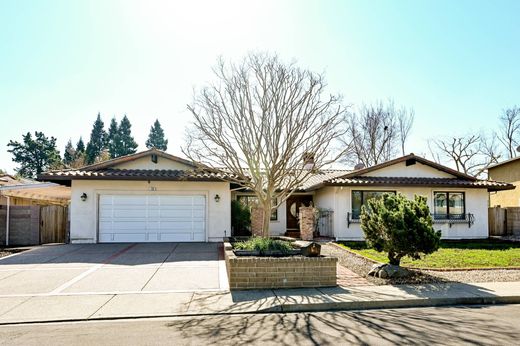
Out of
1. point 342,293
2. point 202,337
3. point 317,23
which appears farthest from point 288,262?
point 317,23

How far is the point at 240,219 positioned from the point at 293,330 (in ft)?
41.1

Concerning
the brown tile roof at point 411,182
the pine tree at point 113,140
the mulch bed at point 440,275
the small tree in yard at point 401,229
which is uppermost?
the pine tree at point 113,140

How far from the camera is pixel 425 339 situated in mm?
5324

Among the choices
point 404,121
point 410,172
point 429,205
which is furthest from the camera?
point 404,121

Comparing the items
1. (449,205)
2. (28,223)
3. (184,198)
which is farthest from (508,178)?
(28,223)

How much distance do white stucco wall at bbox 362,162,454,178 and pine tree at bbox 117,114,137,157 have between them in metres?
45.6

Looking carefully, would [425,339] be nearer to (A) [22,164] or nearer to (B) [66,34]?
(B) [66,34]

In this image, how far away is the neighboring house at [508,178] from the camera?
23562mm

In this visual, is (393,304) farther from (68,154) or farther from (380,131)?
(68,154)

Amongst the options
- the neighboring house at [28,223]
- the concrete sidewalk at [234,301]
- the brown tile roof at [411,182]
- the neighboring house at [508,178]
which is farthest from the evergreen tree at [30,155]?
the neighboring house at [508,178]

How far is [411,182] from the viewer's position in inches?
685

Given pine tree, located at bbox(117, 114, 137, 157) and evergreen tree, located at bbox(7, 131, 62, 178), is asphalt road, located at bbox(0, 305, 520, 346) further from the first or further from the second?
pine tree, located at bbox(117, 114, 137, 157)

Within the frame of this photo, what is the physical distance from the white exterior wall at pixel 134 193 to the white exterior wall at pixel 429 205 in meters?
5.03

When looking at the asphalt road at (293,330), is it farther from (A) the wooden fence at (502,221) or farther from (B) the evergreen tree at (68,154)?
(B) the evergreen tree at (68,154)
